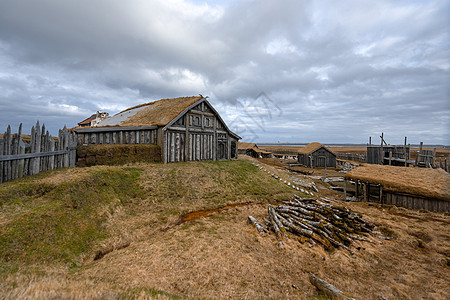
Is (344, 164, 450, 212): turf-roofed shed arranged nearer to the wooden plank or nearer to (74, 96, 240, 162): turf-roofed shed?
(74, 96, 240, 162): turf-roofed shed

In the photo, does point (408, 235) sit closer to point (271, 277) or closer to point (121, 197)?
point (271, 277)

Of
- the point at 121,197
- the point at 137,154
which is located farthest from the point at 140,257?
the point at 137,154

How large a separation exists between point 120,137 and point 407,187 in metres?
21.3

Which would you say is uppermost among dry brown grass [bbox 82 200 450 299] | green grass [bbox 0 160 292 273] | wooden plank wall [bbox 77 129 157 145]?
wooden plank wall [bbox 77 129 157 145]

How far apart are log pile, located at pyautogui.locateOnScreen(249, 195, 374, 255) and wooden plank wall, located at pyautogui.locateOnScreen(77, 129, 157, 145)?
1130cm

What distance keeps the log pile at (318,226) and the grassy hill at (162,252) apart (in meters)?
0.45

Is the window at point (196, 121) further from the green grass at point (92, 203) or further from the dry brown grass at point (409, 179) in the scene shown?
the dry brown grass at point (409, 179)

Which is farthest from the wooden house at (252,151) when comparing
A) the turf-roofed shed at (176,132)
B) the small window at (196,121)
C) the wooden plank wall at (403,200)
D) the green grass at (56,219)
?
the green grass at (56,219)

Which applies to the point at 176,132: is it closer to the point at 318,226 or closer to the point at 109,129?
the point at 109,129

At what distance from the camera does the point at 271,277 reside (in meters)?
5.20

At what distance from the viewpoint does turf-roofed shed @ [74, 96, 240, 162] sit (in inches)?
577

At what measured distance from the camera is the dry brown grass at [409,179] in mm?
10953

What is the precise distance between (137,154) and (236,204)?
8552 millimetres

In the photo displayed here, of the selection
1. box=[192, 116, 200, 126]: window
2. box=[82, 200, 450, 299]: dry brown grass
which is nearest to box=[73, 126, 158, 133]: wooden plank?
box=[192, 116, 200, 126]: window
